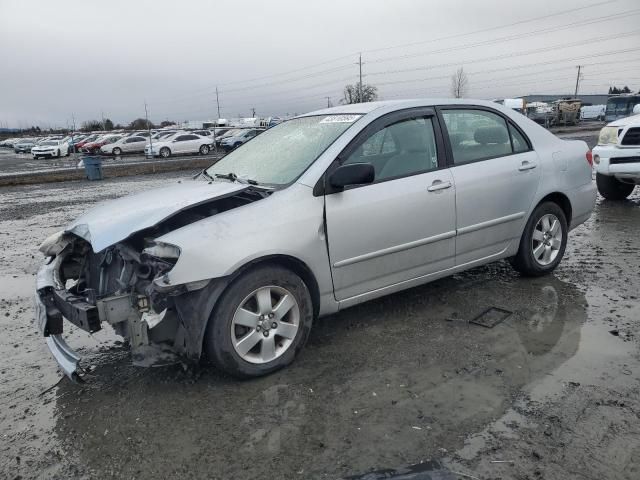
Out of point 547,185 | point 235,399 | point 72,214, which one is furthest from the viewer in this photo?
point 72,214

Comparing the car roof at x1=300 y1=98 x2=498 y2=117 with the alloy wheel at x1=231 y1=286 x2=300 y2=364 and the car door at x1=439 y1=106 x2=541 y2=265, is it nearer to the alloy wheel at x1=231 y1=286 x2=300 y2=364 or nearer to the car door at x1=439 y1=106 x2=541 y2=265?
the car door at x1=439 y1=106 x2=541 y2=265

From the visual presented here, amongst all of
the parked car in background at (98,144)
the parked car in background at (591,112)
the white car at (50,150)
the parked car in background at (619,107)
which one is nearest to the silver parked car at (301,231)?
the white car at (50,150)

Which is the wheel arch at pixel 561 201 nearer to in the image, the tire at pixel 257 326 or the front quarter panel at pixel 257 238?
the front quarter panel at pixel 257 238

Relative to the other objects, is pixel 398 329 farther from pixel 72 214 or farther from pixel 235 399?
pixel 72 214

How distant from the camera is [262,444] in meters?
2.72

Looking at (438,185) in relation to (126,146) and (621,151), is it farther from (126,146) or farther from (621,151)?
(126,146)

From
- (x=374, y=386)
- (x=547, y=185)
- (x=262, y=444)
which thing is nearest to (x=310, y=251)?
(x=374, y=386)

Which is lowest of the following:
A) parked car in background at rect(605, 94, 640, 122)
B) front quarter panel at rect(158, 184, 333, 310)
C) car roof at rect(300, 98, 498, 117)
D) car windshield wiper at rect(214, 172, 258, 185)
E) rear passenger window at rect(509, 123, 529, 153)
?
front quarter panel at rect(158, 184, 333, 310)

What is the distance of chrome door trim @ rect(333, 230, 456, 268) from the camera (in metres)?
3.65

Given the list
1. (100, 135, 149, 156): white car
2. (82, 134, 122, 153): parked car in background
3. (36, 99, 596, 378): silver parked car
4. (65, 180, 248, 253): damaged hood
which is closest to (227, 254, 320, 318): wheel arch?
(36, 99, 596, 378): silver parked car

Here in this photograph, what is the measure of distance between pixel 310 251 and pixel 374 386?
0.96 m

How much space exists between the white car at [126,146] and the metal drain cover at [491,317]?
3727cm

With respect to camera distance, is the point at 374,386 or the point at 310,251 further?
the point at 310,251

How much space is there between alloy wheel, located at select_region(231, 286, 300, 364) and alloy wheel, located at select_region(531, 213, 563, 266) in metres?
2.70
